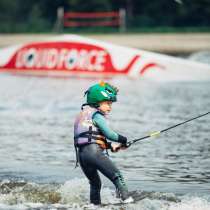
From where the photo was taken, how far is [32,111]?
22.9m

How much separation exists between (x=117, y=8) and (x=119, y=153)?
47513 millimetres

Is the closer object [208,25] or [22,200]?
[22,200]

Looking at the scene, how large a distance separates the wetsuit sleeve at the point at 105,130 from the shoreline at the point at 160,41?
30288 mm

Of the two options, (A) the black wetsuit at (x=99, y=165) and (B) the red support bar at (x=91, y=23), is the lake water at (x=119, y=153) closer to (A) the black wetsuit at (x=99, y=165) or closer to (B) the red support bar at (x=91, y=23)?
(A) the black wetsuit at (x=99, y=165)

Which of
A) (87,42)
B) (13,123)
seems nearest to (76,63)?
(87,42)

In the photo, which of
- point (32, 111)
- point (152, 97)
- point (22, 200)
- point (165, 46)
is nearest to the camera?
point (22, 200)

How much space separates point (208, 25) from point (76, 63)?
27817 mm

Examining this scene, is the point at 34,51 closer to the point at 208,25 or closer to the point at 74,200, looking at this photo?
the point at 74,200

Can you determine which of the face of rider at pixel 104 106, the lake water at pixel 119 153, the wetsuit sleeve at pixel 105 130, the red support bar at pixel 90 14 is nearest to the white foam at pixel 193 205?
the lake water at pixel 119 153

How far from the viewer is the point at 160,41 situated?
4728 cm

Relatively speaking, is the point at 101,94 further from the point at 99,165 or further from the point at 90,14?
the point at 90,14

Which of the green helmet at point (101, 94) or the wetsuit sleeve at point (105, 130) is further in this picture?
the green helmet at point (101, 94)

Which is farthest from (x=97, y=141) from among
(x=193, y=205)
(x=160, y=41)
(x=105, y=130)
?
(x=160, y=41)

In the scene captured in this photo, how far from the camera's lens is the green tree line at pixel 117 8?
60000 mm
